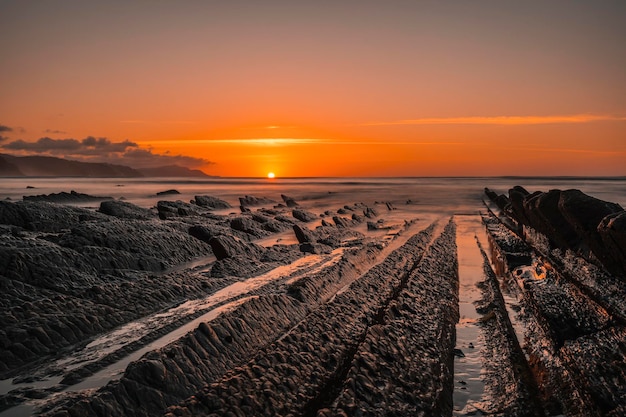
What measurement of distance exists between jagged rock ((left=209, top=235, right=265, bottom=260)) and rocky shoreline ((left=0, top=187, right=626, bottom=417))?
2.7 inches

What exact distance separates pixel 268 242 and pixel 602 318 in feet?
29.1

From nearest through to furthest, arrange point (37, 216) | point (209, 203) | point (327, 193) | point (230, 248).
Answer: point (230, 248) < point (37, 216) < point (209, 203) < point (327, 193)

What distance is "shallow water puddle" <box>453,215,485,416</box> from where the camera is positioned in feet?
12.8

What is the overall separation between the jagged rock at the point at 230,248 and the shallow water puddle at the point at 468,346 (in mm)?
4477

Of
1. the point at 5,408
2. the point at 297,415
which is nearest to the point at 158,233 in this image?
the point at 5,408

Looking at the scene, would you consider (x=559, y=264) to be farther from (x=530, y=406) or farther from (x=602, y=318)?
(x=530, y=406)

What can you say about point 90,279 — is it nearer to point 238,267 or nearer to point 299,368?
point 238,267

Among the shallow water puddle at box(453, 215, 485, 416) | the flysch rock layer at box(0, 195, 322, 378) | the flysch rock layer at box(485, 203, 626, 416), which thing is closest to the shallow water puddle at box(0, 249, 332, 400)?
the flysch rock layer at box(0, 195, 322, 378)

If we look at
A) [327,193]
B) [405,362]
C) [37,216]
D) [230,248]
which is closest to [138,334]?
[405,362]

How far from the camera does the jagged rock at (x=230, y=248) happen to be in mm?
9516

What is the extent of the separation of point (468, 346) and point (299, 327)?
75.6 inches

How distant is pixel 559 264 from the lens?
800 cm

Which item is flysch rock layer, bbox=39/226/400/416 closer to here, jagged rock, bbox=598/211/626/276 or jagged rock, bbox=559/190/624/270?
jagged rock, bbox=598/211/626/276

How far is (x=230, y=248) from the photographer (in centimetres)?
970
